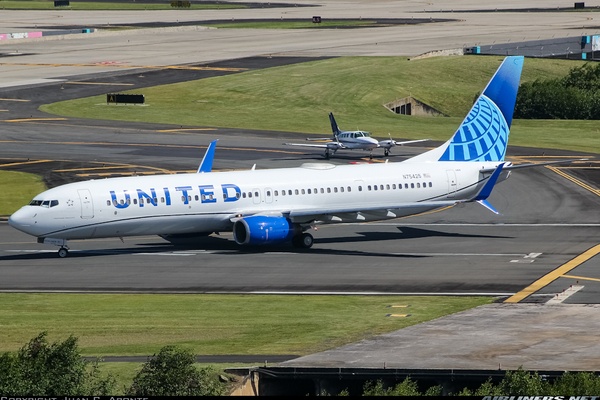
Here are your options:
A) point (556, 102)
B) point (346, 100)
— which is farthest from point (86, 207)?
point (556, 102)

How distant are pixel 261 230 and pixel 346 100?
6892cm

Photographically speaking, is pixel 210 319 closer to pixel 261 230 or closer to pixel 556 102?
pixel 261 230

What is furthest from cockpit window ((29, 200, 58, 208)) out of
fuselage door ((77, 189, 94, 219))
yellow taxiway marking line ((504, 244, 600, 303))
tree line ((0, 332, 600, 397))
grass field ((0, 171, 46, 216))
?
tree line ((0, 332, 600, 397))

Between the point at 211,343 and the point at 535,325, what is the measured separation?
12.1 meters

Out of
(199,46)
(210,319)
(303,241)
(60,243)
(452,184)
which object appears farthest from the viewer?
(199,46)

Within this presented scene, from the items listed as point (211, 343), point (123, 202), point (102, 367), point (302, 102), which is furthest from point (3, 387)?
point (302, 102)

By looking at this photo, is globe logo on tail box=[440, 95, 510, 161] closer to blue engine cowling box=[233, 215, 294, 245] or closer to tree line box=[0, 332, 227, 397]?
blue engine cowling box=[233, 215, 294, 245]

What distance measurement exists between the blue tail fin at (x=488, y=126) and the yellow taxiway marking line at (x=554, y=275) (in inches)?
400

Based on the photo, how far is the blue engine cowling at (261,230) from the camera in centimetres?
6912

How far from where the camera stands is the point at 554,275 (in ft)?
204

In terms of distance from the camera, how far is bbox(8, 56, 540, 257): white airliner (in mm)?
67625

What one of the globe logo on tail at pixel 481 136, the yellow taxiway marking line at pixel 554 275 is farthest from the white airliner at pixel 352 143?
the yellow taxiway marking line at pixel 554 275

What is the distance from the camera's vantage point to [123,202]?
67875 millimetres

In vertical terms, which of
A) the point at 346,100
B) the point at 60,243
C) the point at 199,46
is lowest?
the point at 60,243
